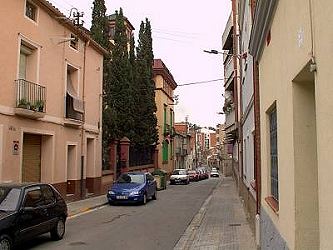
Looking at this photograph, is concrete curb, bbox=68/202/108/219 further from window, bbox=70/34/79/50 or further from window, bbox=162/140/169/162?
window, bbox=162/140/169/162

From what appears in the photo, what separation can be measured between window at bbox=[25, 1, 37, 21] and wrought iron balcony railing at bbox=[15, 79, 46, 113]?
Answer: 2.66 meters

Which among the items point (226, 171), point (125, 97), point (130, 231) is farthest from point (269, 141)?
point (226, 171)

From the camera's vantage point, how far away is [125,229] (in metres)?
13.8

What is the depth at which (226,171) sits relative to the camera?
264ft

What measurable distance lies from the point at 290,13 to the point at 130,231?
32.4 ft

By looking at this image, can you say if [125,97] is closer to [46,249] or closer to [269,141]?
[46,249]

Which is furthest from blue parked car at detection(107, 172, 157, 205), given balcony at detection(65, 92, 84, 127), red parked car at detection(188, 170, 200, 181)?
red parked car at detection(188, 170, 200, 181)

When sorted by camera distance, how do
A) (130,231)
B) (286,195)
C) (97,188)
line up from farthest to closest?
(97,188)
(130,231)
(286,195)

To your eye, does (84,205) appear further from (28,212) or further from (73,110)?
(28,212)

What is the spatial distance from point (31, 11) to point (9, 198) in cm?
1069

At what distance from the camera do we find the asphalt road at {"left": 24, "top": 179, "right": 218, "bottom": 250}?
36.0 ft

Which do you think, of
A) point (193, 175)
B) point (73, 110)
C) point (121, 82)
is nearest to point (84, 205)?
point (73, 110)

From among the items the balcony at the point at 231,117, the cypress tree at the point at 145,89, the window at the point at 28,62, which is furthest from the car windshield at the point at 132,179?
the cypress tree at the point at 145,89

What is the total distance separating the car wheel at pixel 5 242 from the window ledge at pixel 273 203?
4826mm
